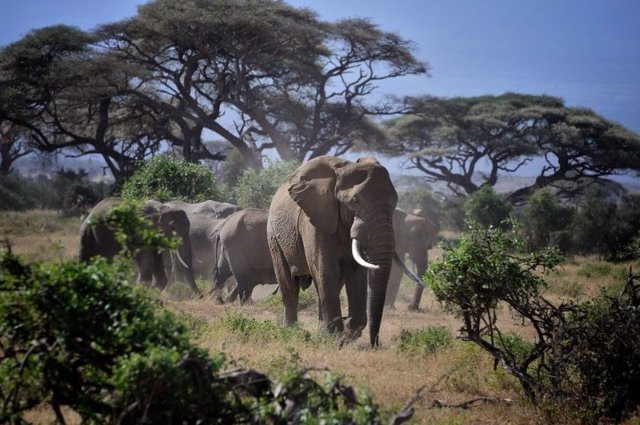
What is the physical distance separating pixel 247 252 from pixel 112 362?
9912 millimetres

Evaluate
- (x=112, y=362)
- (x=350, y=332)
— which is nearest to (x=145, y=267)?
(x=350, y=332)

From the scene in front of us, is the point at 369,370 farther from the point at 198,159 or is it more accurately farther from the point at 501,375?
the point at 198,159

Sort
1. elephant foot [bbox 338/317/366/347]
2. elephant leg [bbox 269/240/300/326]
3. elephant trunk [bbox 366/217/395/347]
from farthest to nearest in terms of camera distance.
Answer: elephant leg [bbox 269/240/300/326]
elephant foot [bbox 338/317/366/347]
elephant trunk [bbox 366/217/395/347]

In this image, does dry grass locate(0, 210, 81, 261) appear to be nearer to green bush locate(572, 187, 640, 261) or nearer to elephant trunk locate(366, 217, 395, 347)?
elephant trunk locate(366, 217, 395, 347)

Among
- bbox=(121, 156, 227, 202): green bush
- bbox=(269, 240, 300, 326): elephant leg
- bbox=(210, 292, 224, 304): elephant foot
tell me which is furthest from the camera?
bbox=(121, 156, 227, 202): green bush

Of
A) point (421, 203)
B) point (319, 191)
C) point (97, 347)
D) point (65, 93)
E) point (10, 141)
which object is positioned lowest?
point (97, 347)

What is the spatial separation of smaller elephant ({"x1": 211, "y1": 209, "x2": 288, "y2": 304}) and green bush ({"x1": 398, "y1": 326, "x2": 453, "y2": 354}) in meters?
5.40

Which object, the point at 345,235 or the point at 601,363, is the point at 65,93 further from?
the point at 601,363

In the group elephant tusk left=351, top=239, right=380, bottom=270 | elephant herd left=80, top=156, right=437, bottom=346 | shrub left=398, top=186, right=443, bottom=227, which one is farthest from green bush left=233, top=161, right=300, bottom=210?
shrub left=398, top=186, right=443, bottom=227

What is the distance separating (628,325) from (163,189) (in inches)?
605

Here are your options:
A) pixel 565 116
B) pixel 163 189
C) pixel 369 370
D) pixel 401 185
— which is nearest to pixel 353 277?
pixel 369 370

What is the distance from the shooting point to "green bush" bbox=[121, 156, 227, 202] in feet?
67.5

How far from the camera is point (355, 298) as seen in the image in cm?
971

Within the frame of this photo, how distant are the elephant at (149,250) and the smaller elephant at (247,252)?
2.99ft
